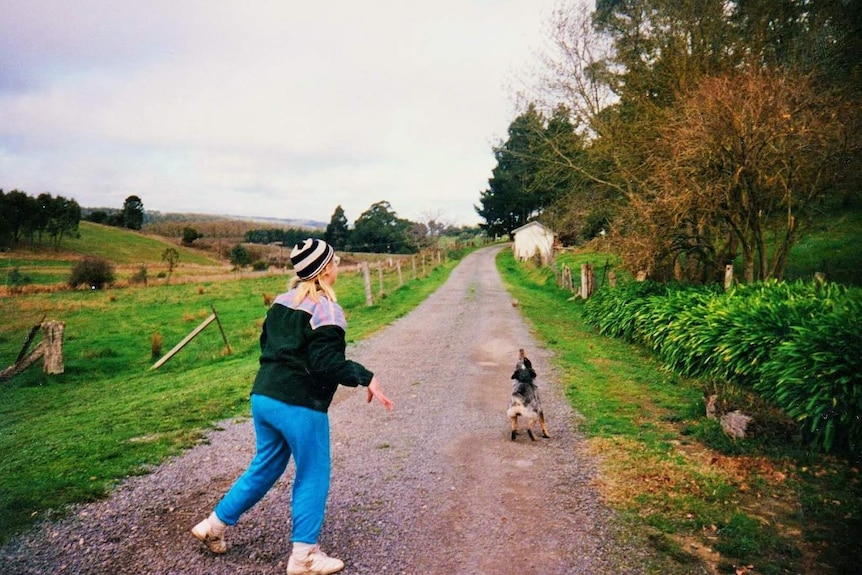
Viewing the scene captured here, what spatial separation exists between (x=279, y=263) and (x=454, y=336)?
110 feet

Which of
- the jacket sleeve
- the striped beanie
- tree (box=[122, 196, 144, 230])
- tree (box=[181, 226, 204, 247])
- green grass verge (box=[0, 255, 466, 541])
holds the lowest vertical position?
green grass verge (box=[0, 255, 466, 541])

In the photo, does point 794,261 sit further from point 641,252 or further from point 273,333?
point 273,333

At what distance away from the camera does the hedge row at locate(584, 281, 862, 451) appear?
5.09 meters

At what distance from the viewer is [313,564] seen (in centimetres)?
307

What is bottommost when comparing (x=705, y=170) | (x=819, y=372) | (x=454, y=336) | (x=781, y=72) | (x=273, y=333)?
(x=454, y=336)

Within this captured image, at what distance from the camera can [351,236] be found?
68062mm

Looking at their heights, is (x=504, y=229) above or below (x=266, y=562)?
above

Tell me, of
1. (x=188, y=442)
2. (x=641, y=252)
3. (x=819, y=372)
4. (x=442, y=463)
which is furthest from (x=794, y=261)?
(x=188, y=442)

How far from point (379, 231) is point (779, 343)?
5982 centimetres

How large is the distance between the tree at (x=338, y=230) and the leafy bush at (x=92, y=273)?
42.8 meters

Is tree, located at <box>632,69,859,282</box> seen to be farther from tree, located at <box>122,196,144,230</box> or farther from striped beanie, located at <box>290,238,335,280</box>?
tree, located at <box>122,196,144,230</box>

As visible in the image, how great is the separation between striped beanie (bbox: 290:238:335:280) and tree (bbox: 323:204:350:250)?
64.3 metres

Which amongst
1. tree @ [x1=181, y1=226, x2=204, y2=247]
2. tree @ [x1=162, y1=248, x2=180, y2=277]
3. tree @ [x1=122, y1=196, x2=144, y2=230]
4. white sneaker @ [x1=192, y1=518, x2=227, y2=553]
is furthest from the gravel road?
tree @ [x1=181, y1=226, x2=204, y2=247]

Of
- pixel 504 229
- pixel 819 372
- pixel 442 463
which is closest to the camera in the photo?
pixel 442 463
